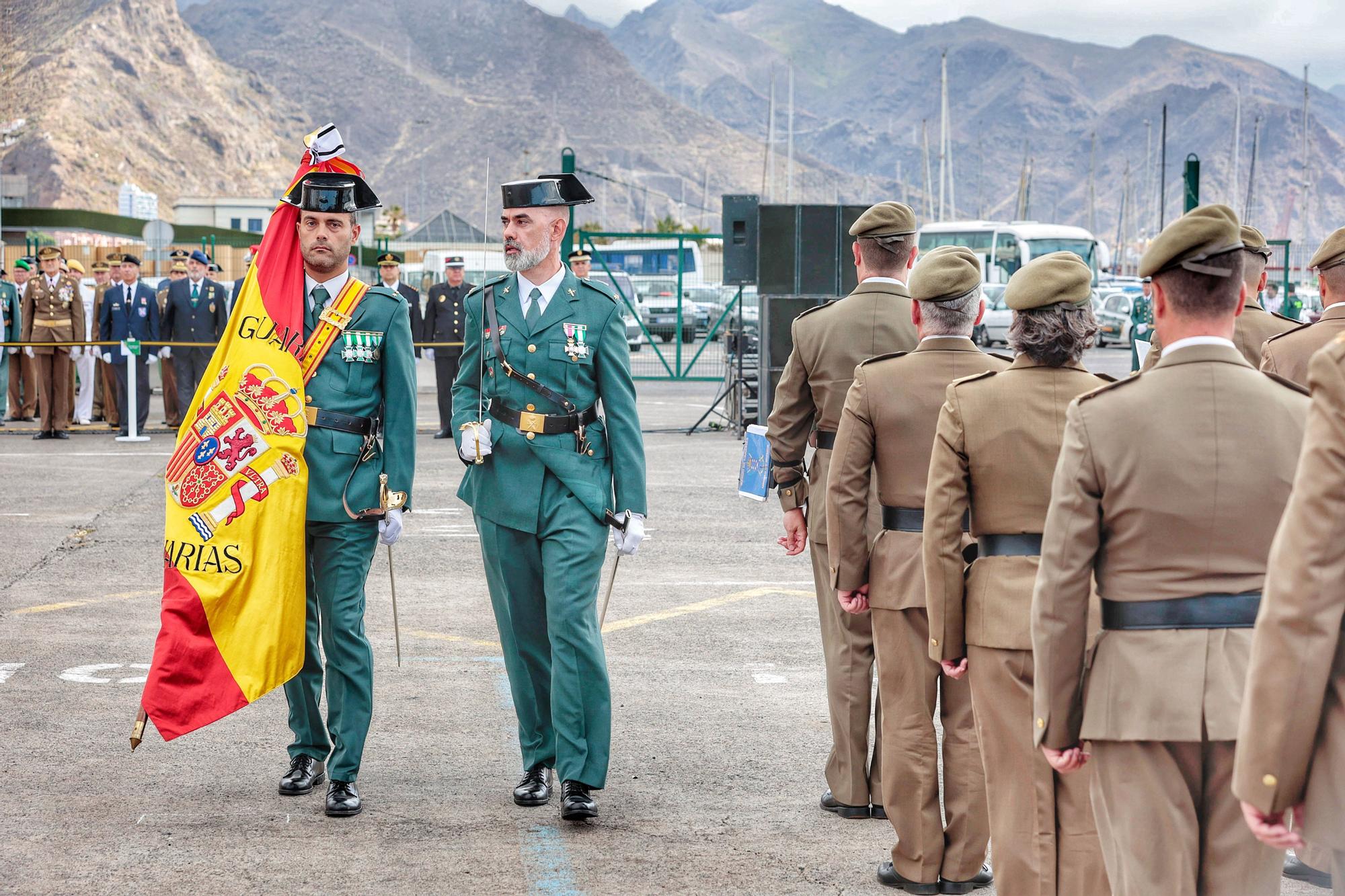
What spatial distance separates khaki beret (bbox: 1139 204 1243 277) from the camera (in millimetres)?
3102

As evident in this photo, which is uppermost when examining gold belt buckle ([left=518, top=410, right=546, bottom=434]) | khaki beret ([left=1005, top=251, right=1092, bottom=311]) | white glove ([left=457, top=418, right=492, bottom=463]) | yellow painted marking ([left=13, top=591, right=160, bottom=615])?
khaki beret ([left=1005, top=251, right=1092, bottom=311])

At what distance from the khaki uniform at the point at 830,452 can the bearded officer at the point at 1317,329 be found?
1469 millimetres

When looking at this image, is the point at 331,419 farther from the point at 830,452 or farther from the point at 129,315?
the point at 129,315

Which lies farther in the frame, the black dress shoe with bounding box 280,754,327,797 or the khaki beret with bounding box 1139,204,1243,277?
the black dress shoe with bounding box 280,754,327,797

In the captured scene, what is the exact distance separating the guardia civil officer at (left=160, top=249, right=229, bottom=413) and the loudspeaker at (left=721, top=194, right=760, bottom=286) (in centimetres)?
627

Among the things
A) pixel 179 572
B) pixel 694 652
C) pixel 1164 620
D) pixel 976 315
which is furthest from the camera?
pixel 694 652

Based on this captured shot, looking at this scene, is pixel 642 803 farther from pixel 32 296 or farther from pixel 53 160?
pixel 53 160

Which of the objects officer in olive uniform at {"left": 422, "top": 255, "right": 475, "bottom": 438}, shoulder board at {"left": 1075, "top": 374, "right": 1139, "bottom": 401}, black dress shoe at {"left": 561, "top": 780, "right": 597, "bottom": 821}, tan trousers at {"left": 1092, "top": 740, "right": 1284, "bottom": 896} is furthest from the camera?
officer in olive uniform at {"left": 422, "top": 255, "right": 475, "bottom": 438}

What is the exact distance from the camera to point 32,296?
59.8 feet

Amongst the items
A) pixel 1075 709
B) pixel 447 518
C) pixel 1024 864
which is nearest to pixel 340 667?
pixel 1024 864

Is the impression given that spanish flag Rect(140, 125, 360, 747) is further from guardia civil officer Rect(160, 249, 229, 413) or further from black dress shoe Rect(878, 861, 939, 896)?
guardia civil officer Rect(160, 249, 229, 413)

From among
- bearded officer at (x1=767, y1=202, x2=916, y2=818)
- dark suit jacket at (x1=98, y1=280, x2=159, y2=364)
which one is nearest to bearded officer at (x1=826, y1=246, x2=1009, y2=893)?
bearded officer at (x1=767, y1=202, x2=916, y2=818)

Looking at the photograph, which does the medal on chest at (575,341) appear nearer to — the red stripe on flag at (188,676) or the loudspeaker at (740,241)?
the red stripe on flag at (188,676)

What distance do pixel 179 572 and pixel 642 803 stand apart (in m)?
1.76
